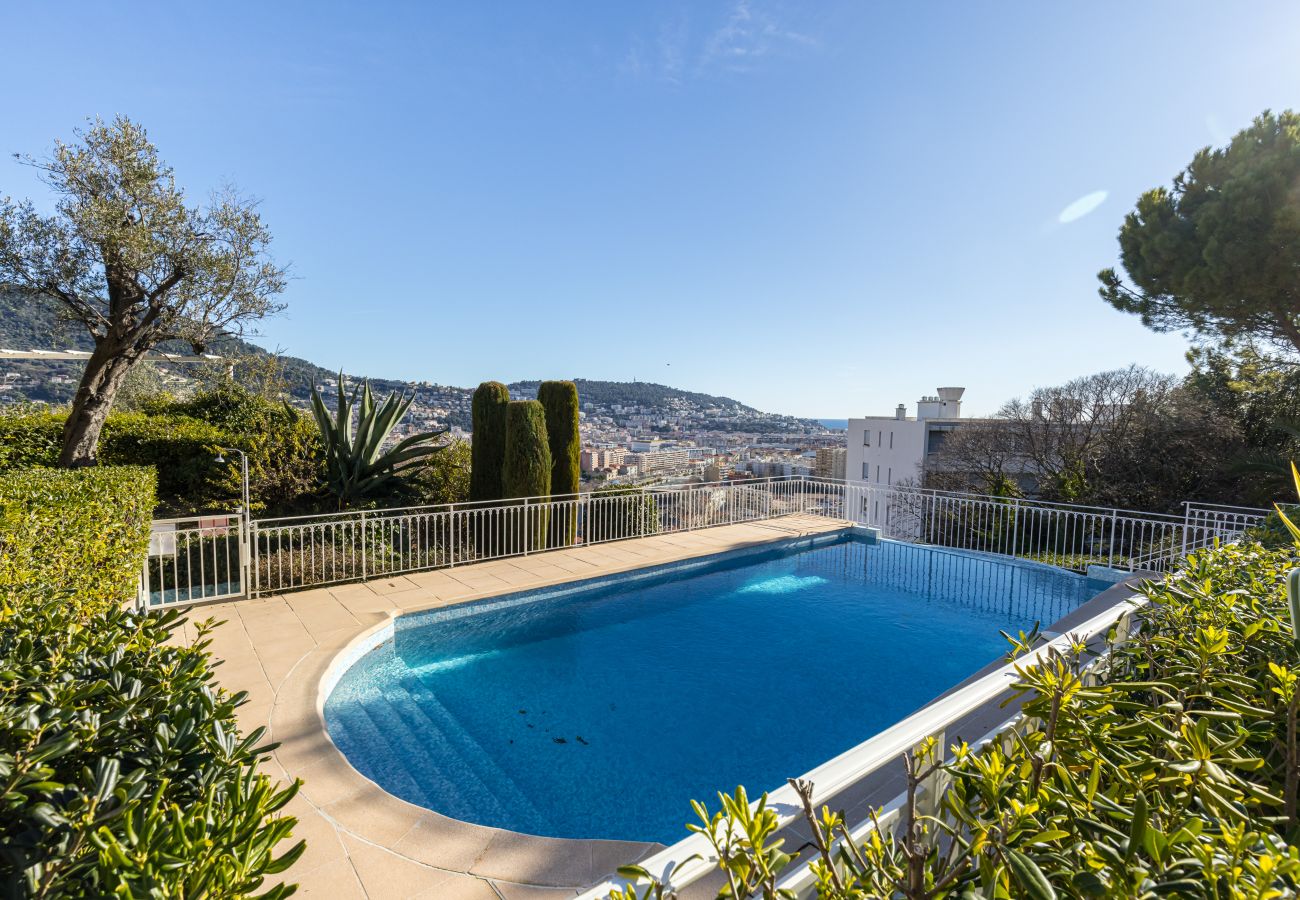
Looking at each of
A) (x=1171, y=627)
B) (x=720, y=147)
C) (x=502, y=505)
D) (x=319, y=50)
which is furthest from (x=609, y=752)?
(x=720, y=147)

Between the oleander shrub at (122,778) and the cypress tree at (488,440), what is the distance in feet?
28.4

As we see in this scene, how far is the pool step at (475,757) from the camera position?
3.63 m

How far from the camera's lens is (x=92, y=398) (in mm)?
8023

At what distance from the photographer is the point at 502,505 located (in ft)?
30.8

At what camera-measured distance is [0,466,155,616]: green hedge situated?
2912 mm

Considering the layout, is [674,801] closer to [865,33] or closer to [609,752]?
[609,752]

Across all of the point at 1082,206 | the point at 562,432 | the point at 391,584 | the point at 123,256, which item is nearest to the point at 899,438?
the point at 1082,206

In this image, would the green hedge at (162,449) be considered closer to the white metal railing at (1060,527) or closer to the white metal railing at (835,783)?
the white metal railing at (835,783)

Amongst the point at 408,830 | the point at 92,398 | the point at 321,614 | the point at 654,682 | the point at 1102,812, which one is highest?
the point at 92,398

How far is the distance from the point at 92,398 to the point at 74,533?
627 cm

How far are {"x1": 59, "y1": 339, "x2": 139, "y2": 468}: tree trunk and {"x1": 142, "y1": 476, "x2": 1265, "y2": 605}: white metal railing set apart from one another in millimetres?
2302

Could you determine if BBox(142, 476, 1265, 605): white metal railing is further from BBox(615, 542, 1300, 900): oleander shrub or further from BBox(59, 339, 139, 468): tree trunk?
BBox(615, 542, 1300, 900): oleander shrub

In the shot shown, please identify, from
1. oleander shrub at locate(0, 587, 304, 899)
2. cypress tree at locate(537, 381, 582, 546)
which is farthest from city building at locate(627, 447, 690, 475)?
oleander shrub at locate(0, 587, 304, 899)

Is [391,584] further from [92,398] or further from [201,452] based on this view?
[201,452]
